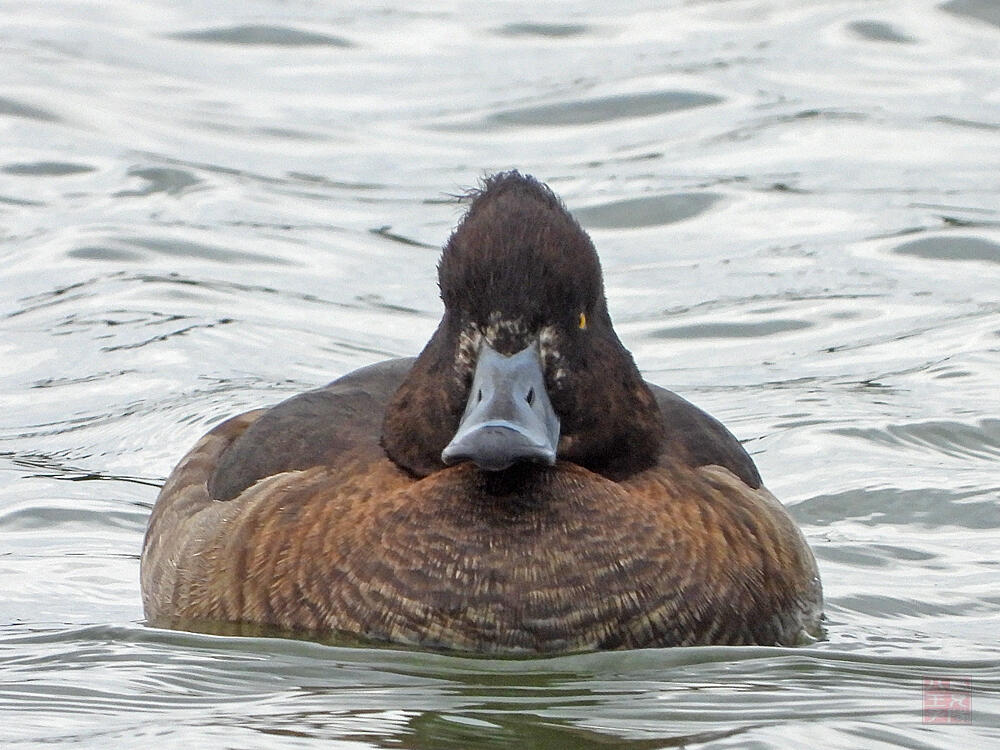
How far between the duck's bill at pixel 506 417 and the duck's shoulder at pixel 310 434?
0.74m

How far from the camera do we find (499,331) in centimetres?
645

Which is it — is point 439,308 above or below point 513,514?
below

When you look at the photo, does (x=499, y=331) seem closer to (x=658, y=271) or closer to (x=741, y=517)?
(x=741, y=517)

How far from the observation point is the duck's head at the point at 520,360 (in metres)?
6.32

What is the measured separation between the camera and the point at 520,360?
6.45m

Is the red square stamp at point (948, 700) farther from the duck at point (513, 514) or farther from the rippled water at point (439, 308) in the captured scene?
the duck at point (513, 514)

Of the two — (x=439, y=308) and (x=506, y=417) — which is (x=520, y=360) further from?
(x=439, y=308)

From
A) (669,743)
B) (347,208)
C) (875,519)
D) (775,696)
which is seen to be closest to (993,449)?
(875,519)

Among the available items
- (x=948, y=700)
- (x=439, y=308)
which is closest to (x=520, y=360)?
(x=948, y=700)

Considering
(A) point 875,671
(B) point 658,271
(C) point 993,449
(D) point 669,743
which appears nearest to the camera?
(D) point 669,743

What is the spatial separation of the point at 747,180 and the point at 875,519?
226 inches

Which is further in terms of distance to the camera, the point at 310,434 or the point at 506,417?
the point at 310,434

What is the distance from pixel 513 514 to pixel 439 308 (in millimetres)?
5768

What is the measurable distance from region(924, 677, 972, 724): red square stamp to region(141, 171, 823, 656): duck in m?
0.62
